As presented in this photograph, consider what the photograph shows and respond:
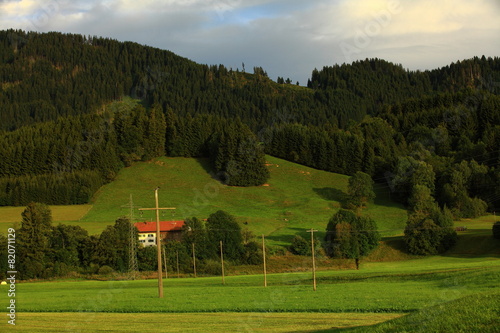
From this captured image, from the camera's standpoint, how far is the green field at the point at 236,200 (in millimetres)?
113250

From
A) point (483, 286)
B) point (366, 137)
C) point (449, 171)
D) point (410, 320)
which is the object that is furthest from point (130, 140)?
point (410, 320)

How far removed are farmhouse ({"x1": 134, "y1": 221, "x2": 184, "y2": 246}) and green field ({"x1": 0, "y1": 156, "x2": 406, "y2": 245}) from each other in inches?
325

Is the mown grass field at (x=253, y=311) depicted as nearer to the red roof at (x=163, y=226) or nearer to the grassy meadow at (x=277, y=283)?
the grassy meadow at (x=277, y=283)

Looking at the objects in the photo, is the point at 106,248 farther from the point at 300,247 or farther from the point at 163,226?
the point at 300,247

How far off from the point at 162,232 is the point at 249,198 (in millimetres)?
35033

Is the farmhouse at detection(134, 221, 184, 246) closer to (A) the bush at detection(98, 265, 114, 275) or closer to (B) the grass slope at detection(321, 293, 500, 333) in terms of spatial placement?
(A) the bush at detection(98, 265, 114, 275)

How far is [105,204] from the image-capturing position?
127 m

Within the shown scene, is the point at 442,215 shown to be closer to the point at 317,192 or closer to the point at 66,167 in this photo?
the point at 317,192

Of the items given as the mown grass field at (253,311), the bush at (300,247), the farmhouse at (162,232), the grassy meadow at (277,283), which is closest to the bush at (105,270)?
the grassy meadow at (277,283)

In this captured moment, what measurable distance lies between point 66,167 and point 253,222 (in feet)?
198

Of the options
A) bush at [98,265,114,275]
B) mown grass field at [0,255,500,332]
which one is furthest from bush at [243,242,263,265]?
mown grass field at [0,255,500,332]

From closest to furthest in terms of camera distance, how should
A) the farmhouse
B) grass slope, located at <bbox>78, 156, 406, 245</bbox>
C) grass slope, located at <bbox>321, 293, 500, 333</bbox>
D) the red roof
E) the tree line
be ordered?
grass slope, located at <bbox>321, 293, 500, 333</bbox> → the tree line → the farmhouse → the red roof → grass slope, located at <bbox>78, 156, 406, 245</bbox>

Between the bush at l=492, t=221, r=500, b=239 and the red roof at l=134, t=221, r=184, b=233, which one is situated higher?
the red roof at l=134, t=221, r=184, b=233

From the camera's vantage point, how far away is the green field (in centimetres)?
11325
